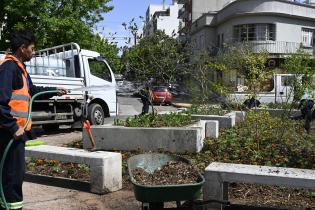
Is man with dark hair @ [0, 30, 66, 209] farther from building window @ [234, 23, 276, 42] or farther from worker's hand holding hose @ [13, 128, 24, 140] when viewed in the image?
building window @ [234, 23, 276, 42]

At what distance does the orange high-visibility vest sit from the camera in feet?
15.5

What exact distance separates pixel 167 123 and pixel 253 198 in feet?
10.6

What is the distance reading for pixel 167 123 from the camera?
364 inches

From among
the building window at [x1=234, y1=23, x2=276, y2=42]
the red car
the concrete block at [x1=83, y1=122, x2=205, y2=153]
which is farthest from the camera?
the building window at [x1=234, y1=23, x2=276, y2=42]

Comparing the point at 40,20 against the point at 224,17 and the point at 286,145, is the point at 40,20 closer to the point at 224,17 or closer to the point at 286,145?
the point at 286,145

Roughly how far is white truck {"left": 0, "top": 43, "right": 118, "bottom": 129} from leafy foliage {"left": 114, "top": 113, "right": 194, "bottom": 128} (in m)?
3.92

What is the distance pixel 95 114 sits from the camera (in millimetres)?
14664

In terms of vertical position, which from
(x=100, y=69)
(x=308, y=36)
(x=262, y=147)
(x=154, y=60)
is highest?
(x=308, y=36)

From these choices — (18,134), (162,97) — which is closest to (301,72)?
(18,134)

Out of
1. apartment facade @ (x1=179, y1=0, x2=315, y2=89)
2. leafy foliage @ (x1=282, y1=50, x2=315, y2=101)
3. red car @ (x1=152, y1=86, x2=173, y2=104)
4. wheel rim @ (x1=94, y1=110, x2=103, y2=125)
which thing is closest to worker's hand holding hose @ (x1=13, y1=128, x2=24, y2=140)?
leafy foliage @ (x1=282, y1=50, x2=315, y2=101)

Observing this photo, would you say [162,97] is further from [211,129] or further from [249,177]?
[249,177]

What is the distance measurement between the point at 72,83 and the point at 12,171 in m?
9.54

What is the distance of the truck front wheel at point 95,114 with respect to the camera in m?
14.4

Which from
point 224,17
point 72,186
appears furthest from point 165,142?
point 224,17
